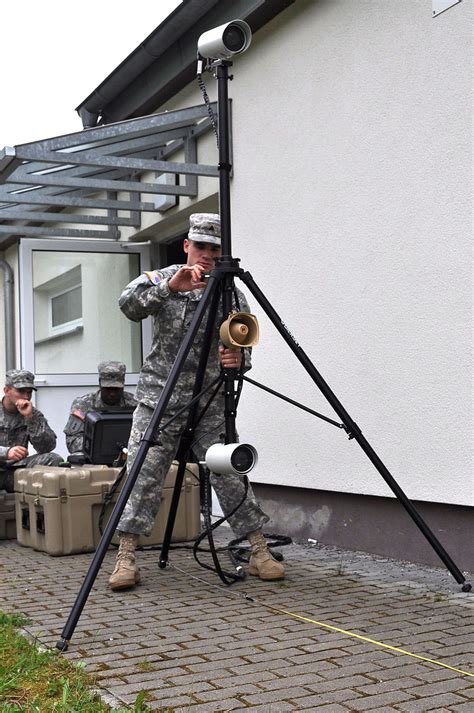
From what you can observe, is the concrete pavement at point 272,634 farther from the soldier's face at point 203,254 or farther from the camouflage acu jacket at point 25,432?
the camouflage acu jacket at point 25,432

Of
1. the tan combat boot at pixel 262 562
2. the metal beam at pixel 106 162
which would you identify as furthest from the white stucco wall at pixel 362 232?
the tan combat boot at pixel 262 562

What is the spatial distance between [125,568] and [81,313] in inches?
214

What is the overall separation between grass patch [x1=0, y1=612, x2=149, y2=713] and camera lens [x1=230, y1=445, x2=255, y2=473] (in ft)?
3.54

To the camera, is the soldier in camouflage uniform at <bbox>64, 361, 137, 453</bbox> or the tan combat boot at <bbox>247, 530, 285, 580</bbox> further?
the soldier in camouflage uniform at <bbox>64, 361, 137, 453</bbox>

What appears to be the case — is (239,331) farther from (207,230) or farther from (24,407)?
(24,407)

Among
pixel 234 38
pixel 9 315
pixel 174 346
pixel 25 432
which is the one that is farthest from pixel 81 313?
pixel 234 38

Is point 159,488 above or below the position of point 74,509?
above

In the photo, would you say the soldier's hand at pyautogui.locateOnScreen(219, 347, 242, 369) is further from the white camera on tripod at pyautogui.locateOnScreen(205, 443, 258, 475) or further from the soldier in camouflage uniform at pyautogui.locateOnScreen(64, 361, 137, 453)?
the soldier in camouflage uniform at pyautogui.locateOnScreen(64, 361, 137, 453)

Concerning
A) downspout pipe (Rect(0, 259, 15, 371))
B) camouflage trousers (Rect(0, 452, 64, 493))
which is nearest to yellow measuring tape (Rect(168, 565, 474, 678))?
camouflage trousers (Rect(0, 452, 64, 493))

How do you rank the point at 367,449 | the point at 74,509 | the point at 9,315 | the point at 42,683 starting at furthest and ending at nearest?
1. the point at 9,315
2. the point at 74,509
3. the point at 367,449
4. the point at 42,683

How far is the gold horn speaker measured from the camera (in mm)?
4203

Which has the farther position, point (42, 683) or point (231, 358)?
point (231, 358)

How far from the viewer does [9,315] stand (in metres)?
11.9

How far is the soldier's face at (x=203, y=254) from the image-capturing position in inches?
184
